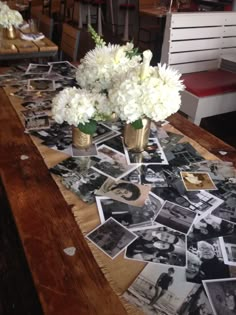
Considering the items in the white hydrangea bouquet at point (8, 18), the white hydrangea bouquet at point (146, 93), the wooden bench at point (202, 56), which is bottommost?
the wooden bench at point (202, 56)

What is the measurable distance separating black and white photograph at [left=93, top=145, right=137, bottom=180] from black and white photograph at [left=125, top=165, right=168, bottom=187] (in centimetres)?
3

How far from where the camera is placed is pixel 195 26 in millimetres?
2703

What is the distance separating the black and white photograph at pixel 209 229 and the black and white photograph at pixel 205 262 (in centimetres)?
2

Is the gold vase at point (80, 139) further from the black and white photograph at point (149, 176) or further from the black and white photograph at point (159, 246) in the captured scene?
the black and white photograph at point (159, 246)

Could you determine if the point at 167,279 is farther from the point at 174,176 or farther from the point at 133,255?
the point at 174,176

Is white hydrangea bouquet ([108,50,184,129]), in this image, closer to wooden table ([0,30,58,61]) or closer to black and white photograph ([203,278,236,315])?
black and white photograph ([203,278,236,315])

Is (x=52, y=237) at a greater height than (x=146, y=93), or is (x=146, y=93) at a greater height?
(x=146, y=93)

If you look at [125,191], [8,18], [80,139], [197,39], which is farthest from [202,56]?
[125,191]

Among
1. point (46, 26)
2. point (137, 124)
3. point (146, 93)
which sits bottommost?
point (46, 26)

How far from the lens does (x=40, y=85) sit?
5.74ft

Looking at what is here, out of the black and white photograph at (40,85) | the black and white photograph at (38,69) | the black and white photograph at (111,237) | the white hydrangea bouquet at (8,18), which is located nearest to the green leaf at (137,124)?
the black and white photograph at (111,237)

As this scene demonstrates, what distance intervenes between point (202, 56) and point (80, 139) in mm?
2086

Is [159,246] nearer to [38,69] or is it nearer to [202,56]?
[38,69]

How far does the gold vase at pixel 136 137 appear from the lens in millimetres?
1172
